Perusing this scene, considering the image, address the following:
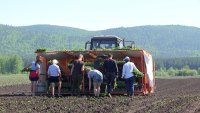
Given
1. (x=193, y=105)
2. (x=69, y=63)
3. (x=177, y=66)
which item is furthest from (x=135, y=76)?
(x=177, y=66)

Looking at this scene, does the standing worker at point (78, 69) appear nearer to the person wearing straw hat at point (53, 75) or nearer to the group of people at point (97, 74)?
the group of people at point (97, 74)

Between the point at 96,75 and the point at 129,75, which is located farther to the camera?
the point at 129,75

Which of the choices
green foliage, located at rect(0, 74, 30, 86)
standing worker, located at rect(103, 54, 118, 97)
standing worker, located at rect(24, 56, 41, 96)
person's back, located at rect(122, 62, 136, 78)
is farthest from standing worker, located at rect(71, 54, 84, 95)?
green foliage, located at rect(0, 74, 30, 86)

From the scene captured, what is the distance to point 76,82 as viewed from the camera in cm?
2280

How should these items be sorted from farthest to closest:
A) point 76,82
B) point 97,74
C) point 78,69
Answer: point 76,82 < point 78,69 < point 97,74

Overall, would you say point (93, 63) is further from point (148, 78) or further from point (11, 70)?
point (11, 70)

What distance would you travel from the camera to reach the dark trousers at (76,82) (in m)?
22.5

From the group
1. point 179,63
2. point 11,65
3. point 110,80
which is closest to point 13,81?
point 110,80

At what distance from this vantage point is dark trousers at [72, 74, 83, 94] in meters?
22.5

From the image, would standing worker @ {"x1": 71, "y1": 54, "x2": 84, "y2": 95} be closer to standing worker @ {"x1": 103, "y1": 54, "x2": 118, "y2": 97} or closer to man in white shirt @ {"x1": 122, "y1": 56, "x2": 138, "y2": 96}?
standing worker @ {"x1": 103, "y1": 54, "x2": 118, "y2": 97}

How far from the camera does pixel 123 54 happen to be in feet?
77.7

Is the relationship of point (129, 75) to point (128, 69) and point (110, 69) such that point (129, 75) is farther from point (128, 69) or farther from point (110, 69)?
point (110, 69)

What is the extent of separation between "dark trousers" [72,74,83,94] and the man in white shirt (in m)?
1.78

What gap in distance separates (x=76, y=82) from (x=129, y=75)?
2.21 meters
